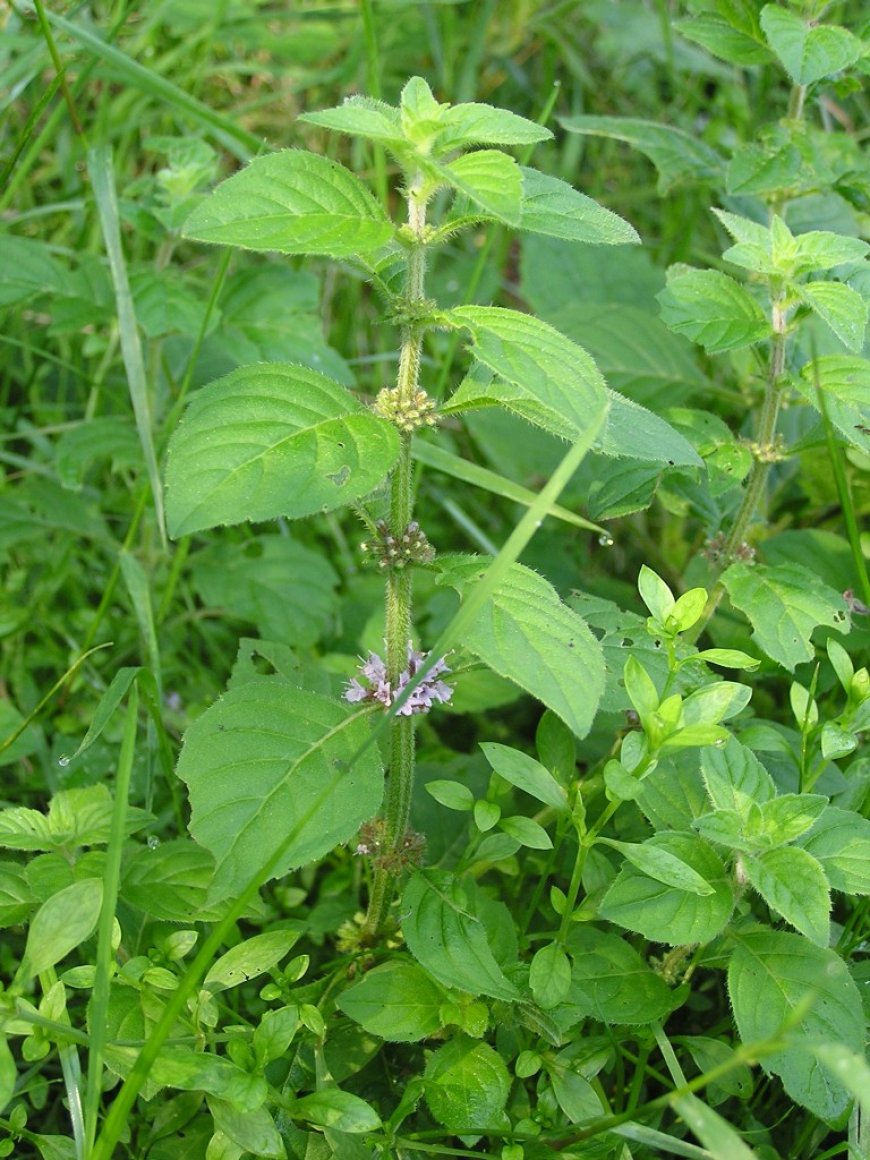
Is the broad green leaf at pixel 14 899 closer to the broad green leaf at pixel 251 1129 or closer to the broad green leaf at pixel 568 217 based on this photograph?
the broad green leaf at pixel 251 1129

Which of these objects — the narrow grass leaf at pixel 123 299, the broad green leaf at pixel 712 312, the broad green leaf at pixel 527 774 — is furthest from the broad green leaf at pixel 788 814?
the narrow grass leaf at pixel 123 299

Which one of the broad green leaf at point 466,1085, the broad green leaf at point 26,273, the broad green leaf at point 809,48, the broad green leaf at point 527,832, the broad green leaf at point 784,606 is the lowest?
the broad green leaf at point 466,1085

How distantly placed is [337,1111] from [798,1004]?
0.64m

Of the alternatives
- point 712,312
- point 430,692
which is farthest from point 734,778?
point 712,312

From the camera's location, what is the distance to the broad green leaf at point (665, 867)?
62.6 inches

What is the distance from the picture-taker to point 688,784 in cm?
194

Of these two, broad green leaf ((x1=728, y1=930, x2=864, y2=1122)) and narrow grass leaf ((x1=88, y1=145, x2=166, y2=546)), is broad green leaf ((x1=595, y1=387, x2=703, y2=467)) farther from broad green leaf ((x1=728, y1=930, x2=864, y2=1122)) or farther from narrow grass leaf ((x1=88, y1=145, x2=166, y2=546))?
narrow grass leaf ((x1=88, y1=145, x2=166, y2=546))

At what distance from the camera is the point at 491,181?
1.49 m

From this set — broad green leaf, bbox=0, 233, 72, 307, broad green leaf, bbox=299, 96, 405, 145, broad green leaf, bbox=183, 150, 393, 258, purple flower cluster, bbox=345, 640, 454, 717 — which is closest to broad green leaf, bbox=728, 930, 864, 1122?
purple flower cluster, bbox=345, 640, 454, 717

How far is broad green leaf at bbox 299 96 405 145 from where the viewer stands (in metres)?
1.50

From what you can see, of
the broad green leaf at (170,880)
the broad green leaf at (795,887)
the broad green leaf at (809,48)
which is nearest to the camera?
the broad green leaf at (795,887)

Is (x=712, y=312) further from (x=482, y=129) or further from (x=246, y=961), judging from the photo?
(x=246, y=961)

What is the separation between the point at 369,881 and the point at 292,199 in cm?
119

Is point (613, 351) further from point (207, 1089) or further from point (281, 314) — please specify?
point (207, 1089)
